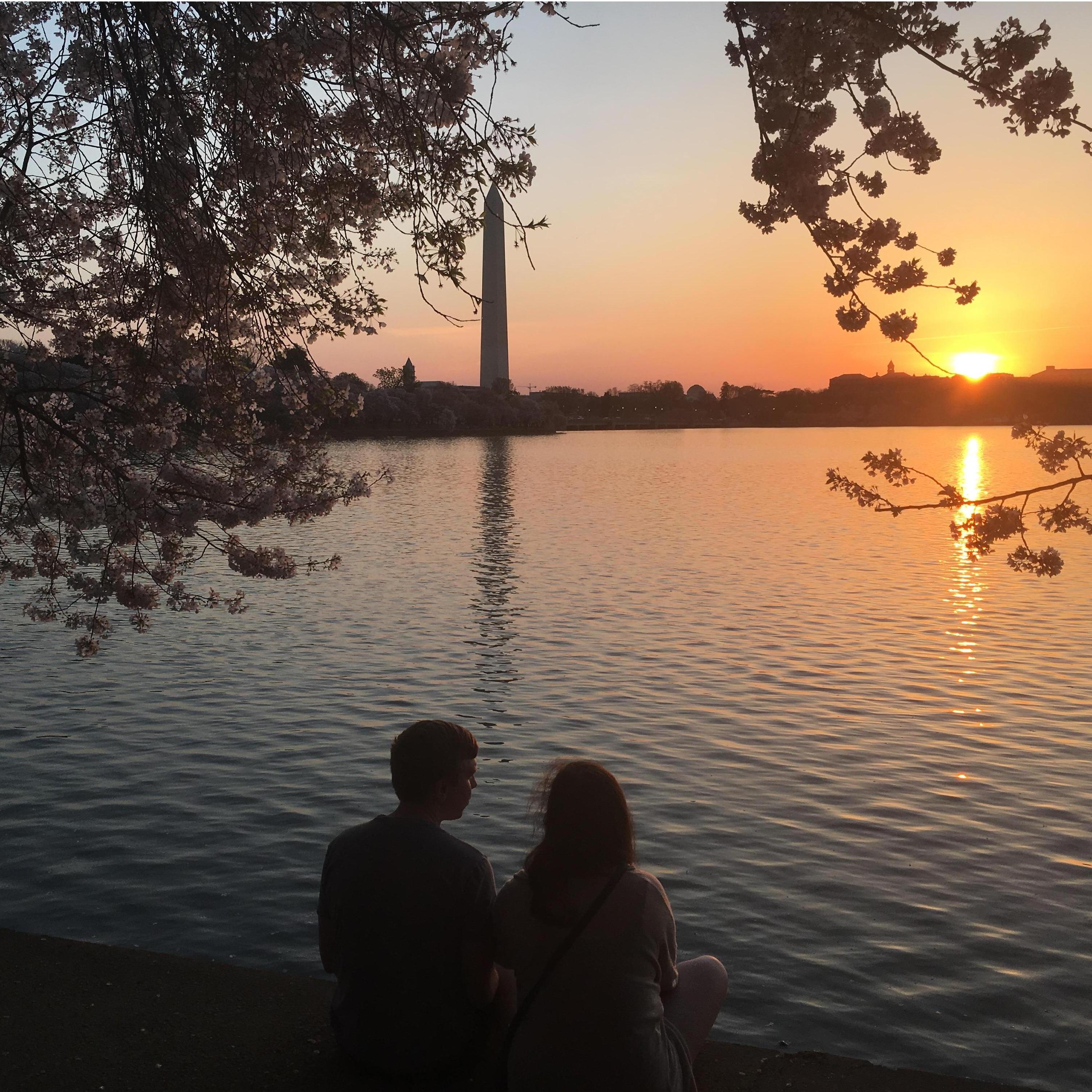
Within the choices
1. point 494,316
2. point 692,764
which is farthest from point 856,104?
point 494,316

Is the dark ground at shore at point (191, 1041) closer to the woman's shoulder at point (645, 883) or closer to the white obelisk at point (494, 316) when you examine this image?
the woman's shoulder at point (645, 883)

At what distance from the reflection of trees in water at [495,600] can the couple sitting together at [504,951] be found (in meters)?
9.21

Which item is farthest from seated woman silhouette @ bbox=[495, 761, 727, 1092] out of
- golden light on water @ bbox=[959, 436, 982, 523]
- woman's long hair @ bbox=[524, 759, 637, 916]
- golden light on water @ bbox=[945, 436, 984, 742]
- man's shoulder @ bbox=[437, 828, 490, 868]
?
golden light on water @ bbox=[959, 436, 982, 523]

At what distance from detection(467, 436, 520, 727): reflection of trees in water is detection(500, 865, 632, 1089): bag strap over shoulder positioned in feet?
31.9

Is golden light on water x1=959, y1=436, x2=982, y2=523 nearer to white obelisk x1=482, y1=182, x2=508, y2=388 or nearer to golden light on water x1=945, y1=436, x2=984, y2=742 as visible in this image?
golden light on water x1=945, y1=436, x2=984, y2=742

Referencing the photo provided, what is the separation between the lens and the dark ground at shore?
4.39 metres

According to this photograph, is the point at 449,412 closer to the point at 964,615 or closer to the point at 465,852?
the point at 964,615

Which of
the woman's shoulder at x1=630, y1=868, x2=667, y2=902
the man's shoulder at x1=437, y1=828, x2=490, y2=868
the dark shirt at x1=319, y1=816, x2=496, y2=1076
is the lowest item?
the dark shirt at x1=319, y1=816, x2=496, y2=1076

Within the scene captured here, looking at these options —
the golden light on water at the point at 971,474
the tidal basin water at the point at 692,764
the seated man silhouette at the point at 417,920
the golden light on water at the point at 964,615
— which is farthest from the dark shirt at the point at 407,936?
the golden light on water at the point at 971,474

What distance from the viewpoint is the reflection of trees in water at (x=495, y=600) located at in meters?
15.5

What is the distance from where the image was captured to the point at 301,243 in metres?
7.84

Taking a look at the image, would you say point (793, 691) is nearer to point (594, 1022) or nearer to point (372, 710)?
point (372, 710)

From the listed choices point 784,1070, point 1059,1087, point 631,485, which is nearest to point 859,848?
point 1059,1087

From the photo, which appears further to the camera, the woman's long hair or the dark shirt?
the dark shirt
